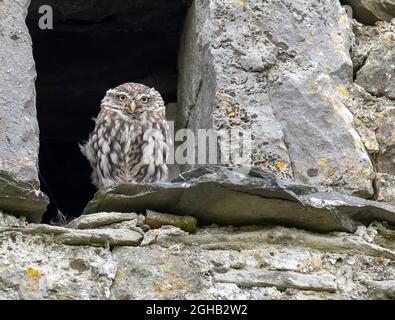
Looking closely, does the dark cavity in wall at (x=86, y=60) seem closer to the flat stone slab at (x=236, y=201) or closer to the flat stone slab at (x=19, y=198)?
the flat stone slab at (x=236, y=201)

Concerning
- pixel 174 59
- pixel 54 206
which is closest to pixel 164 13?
pixel 174 59

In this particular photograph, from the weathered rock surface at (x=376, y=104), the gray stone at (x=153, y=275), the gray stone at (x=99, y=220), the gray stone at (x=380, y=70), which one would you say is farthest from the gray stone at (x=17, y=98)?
the gray stone at (x=380, y=70)

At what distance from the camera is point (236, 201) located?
458cm

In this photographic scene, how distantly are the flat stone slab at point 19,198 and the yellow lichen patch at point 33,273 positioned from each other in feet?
1.00

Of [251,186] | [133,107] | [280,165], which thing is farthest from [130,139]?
[251,186]

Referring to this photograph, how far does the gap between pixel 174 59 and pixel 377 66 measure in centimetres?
149

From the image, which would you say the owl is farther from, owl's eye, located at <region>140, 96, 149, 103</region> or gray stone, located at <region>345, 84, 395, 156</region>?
gray stone, located at <region>345, 84, 395, 156</region>

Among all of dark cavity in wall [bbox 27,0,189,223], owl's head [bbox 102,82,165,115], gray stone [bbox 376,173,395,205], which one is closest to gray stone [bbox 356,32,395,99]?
gray stone [bbox 376,173,395,205]

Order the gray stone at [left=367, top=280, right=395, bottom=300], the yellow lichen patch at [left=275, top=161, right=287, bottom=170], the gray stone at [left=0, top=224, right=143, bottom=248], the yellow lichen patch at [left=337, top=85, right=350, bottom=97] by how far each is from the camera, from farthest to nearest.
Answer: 1. the yellow lichen patch at [left=337, top=85, right=350, bottom=97]
2. the yellow lichen patch at [left=275, top=161, right=287, bottom=170]
3. the gray stone at [left=367, top=280, right=395, bottom=300]
4. the gray stone at [left=0, top=224, right=143, bottom=248]

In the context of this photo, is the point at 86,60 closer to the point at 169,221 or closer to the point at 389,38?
the point at 389,38

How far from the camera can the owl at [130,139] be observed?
20.0 ft

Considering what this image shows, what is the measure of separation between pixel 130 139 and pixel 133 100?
29 cm

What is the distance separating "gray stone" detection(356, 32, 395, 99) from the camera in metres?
5.80

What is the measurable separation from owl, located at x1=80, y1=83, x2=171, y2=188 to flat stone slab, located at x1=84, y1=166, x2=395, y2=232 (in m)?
1.34
